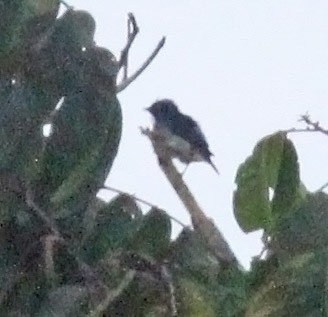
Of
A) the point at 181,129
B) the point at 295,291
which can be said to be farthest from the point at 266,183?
the point at 181,129

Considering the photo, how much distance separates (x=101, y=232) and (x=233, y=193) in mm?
246

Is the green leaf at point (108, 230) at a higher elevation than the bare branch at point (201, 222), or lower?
lower

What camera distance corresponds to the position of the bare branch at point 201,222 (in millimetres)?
1004

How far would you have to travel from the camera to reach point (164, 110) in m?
3.20

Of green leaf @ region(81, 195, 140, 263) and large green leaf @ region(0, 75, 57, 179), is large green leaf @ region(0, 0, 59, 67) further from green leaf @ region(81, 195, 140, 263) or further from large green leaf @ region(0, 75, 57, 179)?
green leaf @ region(81, 195, 140, 263)

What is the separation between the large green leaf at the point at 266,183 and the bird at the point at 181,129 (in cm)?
162

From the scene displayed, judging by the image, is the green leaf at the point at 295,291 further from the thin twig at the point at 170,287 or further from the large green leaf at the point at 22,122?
the large green leaf at the point at 22,122

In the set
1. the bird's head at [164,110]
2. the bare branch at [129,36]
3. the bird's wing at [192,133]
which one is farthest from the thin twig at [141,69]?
the bird's head at [164,110]

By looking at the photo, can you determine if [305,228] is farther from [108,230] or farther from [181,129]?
[181,129]

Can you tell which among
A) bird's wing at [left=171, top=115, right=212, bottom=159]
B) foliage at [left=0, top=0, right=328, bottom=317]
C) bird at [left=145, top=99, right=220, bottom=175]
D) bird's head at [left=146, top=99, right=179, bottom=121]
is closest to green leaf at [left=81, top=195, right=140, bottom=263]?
foliage at [left=0, top=0, right=328, bottom=317]

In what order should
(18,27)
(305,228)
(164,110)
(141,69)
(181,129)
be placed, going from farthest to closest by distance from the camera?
(164,110) < (181,129) < (141,69) < (18,27) < (305,228)

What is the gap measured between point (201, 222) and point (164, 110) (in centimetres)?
212

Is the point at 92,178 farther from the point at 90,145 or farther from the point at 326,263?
Result: the point at 326,263

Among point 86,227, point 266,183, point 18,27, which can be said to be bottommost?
point 86,227
